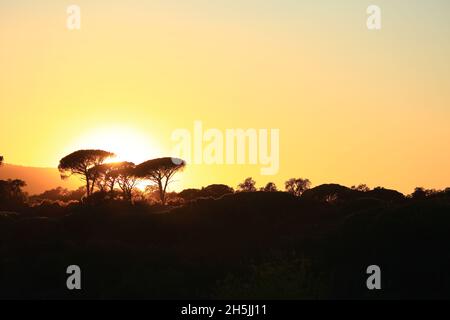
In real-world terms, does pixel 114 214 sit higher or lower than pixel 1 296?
higher

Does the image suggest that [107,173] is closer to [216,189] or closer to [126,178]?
[126,178]

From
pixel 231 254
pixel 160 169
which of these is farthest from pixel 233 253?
pixel 160 169

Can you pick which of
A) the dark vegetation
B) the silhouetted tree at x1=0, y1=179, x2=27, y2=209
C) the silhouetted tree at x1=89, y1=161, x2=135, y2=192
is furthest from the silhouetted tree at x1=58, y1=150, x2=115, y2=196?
the dark vegetation

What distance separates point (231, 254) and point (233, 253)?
0.94 ft

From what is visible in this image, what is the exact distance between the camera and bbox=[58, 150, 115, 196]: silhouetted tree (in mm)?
106625

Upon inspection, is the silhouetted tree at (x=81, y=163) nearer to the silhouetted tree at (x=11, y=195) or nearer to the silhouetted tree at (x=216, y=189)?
the silhouetted tree at (x=11, y=195)

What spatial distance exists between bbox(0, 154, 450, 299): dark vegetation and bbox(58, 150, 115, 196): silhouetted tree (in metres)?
45.2

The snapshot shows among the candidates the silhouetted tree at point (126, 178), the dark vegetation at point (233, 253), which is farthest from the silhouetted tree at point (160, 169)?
the dark vegetation at point (233, 253)

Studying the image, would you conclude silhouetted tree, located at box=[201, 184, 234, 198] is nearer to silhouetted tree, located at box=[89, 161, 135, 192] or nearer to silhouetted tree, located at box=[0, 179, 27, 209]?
silhouetted tree, located at box=[89, 161, 135, 192]

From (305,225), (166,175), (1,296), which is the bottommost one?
(1,296)
